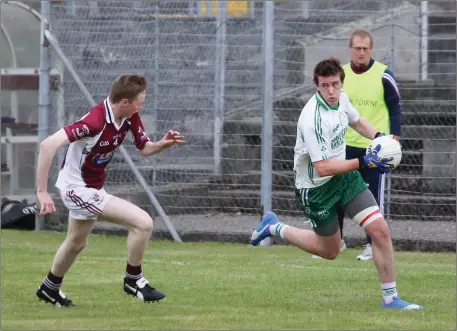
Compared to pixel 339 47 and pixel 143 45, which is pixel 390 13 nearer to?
pixel 339 47

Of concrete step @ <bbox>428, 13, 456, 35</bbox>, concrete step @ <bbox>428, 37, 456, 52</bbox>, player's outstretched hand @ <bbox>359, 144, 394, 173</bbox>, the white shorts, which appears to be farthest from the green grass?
concrete step @ <bbox>428, 13, 456, 35</bbox>

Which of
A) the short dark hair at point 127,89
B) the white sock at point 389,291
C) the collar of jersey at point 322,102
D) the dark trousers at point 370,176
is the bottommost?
the white sock at point 389,291

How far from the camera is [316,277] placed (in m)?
10.1

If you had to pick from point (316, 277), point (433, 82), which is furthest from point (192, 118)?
point (316, 277)

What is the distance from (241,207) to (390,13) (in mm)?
3319

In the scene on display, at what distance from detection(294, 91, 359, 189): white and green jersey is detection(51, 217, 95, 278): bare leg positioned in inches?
65.6

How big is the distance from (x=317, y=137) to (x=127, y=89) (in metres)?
1.46

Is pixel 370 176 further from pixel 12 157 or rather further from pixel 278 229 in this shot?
pixel 12 157

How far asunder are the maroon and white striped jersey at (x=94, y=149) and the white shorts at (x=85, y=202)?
0.22 feet

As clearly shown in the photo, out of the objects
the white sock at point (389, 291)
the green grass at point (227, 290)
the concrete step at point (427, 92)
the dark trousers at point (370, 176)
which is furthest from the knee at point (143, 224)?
the concrete step at point (427, 92)

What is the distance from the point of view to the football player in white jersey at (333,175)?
815 cm

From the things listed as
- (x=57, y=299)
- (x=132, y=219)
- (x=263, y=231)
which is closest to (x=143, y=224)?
(x=132, y=219)

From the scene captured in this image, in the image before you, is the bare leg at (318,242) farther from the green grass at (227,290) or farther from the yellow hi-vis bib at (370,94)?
the yellow hi-vis bib at (370,94)

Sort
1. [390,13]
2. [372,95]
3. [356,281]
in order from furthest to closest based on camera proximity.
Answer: [390,13], [372,95], [356,281]
